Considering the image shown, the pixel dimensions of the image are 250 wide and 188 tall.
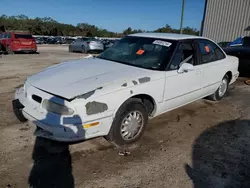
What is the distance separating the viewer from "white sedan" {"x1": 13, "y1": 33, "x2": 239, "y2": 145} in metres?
2.55

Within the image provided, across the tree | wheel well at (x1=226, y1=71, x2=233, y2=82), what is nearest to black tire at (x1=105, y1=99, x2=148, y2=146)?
wheel well at (x1=226, y1=71, x2=233, y2=82)

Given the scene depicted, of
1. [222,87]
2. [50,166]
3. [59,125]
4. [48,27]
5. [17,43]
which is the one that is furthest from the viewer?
[48,27]

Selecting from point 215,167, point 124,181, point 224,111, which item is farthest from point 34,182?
point 224,111

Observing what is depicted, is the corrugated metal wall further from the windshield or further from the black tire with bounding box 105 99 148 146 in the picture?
the black tire with bounding box 105 99 148 146

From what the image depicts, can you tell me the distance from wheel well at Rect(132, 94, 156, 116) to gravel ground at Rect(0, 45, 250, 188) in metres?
0.42

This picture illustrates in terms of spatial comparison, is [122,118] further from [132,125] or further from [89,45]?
[89,45]


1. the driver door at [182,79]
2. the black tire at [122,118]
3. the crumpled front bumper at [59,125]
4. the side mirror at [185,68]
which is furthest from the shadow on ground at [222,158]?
the crumpled front bumper at [59,125]

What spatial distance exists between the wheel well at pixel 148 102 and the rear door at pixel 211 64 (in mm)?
1428

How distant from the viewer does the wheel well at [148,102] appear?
3.26 metres

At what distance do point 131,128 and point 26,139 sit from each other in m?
1.57

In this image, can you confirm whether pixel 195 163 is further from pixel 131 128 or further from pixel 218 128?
pixel 218 128

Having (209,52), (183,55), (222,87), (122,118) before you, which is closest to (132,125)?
(122,118)

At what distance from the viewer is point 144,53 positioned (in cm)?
375

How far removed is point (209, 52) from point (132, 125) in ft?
8.36
